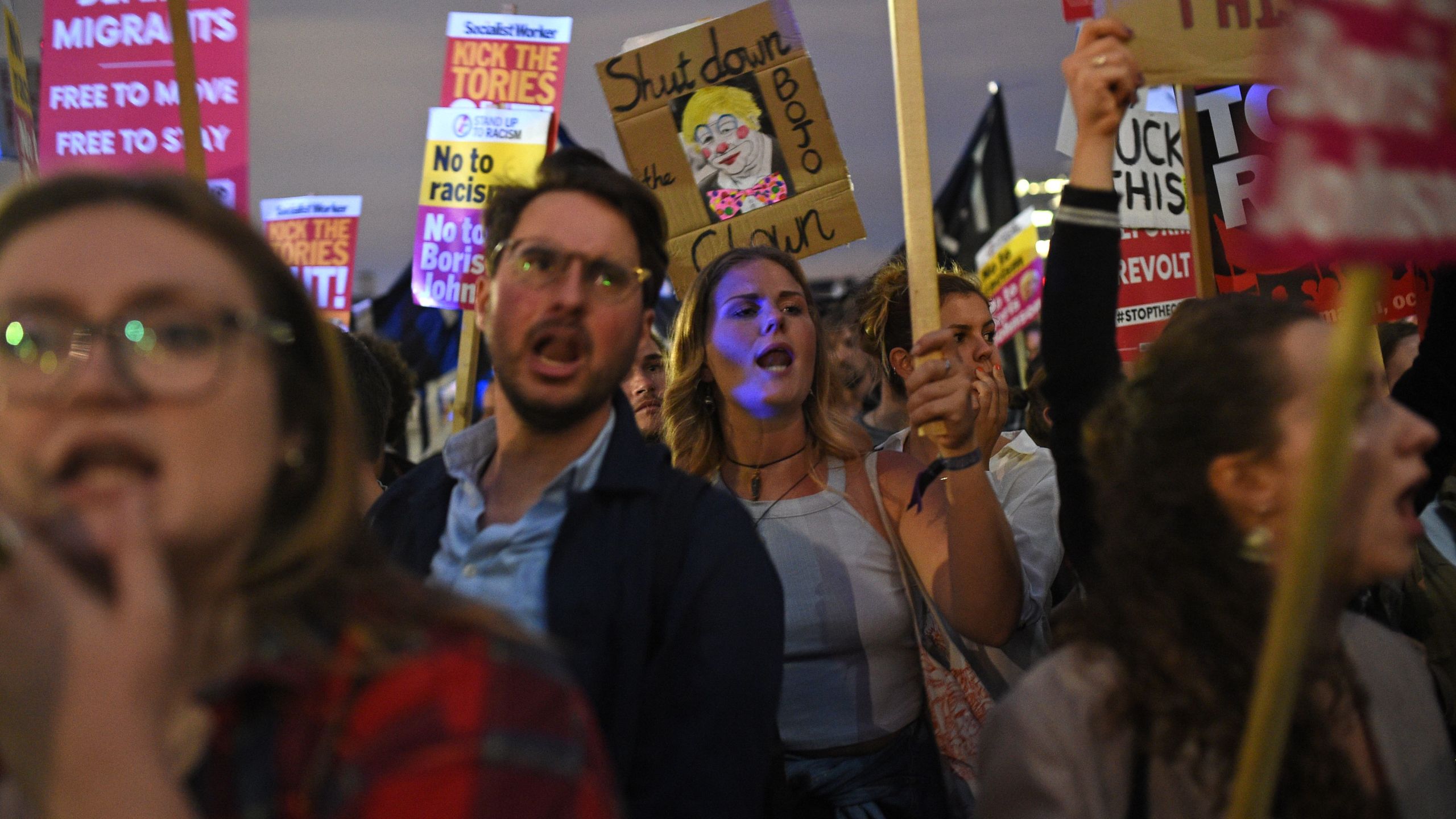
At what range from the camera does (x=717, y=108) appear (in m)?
3.96

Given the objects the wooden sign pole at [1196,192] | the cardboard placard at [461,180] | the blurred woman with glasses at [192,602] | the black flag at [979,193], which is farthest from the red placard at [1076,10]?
the black flag at [979,193]

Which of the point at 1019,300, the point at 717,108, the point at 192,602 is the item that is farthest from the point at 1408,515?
the point at 1019,300

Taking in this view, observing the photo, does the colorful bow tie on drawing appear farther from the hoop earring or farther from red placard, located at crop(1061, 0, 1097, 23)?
the hoop earring

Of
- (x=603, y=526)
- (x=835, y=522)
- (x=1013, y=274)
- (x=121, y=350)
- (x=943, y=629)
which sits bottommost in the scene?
(x=943, y=629)

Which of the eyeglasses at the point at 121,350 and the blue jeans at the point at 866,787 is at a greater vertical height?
the eyeglasses at the point at 121,350

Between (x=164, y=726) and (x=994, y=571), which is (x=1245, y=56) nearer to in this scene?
(x=994, y=571)

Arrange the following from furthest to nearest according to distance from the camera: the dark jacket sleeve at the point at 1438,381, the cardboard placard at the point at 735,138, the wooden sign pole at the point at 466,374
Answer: the wooden sign pole at the point at 466,374 < the cardboard placard at the point at 735,138 < the dark jacket sleeve at the point at 1438,381

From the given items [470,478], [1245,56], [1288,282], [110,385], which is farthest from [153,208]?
[1288,282]

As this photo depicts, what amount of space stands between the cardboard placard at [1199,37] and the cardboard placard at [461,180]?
3972 millimetres

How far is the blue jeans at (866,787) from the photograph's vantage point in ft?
8.92

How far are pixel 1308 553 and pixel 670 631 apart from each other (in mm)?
1016

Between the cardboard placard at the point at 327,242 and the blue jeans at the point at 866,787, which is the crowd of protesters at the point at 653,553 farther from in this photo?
the cardboard placard at the point at 327,242

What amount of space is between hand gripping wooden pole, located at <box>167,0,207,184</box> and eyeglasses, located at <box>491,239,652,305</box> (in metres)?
1.35

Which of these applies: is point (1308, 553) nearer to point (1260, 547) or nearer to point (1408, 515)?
point (1260, 547)
